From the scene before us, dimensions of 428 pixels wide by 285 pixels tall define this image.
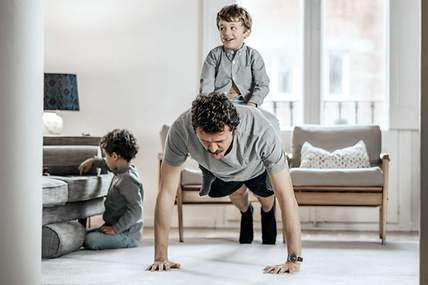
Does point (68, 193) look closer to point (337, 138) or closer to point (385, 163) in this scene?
point (385, 163)

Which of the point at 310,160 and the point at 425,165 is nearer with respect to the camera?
the point at 425,165

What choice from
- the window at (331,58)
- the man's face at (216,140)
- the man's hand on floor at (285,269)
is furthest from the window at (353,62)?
the man's face at (216,140)

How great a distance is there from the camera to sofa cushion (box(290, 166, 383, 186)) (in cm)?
520

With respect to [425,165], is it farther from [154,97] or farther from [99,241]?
[154,97]

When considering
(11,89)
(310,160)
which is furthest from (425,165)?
(310,160)

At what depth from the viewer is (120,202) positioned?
4.77m

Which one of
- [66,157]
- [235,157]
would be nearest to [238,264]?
[235,157]

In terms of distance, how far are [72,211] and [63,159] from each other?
0.60m

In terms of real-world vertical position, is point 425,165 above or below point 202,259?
above

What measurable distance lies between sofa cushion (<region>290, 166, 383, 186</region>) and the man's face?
6.18 feet

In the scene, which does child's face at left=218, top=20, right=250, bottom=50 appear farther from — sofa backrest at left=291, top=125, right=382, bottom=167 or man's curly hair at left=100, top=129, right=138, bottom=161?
sofa backrest at left=291, top=125, right=382, bottom=167

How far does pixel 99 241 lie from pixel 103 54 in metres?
2.45

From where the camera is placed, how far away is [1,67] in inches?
86.6

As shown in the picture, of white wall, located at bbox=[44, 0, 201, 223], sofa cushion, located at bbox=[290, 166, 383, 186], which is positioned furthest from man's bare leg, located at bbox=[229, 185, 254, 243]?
white wall, located at bbox=[44, 0, 201, 223]
